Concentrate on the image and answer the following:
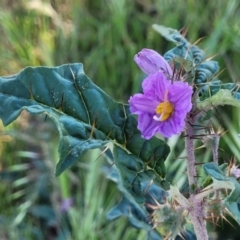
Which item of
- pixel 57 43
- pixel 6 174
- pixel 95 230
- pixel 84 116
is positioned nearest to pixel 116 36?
pixel 57 43

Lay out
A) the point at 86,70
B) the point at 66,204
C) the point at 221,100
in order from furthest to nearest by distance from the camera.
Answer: the point at 86,70
the point at 66,204
the point at 221,100

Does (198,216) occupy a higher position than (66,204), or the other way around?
(198,216)

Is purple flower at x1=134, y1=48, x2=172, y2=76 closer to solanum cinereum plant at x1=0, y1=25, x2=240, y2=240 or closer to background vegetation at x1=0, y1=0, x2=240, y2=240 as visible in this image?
solanum cinereum plant at x1=0, y1=25, x2=240, y2=240

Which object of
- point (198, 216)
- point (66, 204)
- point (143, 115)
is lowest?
point (66, 204)

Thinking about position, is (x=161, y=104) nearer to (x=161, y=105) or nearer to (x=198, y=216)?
(x=161, y=105)

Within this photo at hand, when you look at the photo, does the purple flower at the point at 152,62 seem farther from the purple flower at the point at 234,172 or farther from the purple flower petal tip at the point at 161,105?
the purple flower at the point at 234,172

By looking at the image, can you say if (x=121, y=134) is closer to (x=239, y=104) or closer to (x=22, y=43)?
(x=239, y=104)

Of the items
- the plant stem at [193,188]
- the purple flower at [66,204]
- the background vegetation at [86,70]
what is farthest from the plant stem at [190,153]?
the purple flower at [66,204]

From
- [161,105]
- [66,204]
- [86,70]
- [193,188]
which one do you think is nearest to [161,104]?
[161,105]
